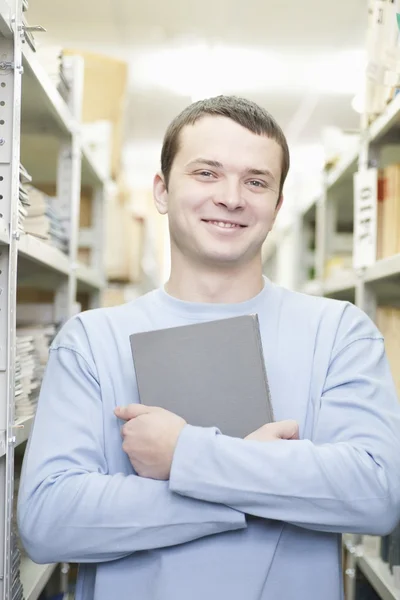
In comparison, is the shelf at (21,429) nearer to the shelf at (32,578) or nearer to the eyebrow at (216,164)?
the shelf at (32,578)

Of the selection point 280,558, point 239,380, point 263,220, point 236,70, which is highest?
point 236,70

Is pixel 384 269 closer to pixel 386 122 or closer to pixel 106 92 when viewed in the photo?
pixel 386 122

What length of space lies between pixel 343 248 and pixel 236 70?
325 cm

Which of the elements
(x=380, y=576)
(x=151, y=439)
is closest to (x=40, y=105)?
(x=151, y=439)

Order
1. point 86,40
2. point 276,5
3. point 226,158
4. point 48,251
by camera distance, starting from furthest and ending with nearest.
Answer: point 86,40 < point 276,5 < point 48,251 < point 226,158

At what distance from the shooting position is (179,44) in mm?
5793

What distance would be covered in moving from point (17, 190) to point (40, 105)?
2.62 ft

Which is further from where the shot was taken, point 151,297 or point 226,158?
point 151,297

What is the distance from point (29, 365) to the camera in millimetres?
2209

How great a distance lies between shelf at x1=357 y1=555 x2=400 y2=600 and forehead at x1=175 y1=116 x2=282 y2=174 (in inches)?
46.5

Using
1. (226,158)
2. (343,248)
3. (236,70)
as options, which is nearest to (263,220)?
(226,158)

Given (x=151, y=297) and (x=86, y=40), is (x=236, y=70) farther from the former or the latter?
(x=151, y=297)

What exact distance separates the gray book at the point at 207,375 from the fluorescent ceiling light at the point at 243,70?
4.97 metres

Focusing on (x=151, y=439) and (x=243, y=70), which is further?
(x=243, y=70)
